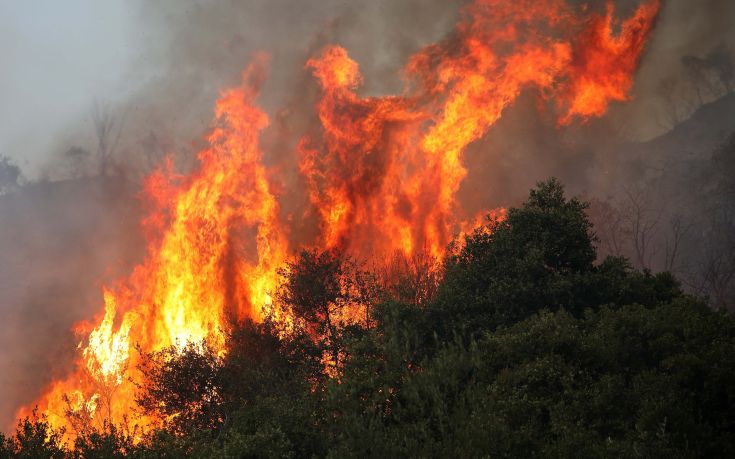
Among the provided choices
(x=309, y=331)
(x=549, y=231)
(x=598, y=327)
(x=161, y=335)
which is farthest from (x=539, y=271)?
(x=161, y=335)

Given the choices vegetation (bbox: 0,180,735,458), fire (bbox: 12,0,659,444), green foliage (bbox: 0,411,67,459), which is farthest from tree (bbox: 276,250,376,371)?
green foliage (bbox: 0,411,67,459)

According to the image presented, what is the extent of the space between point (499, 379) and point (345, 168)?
3711cm

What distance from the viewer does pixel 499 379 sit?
853 inches

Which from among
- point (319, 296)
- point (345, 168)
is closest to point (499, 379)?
point (319, 296)

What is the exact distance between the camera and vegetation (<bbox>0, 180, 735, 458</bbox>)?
17.6 meters

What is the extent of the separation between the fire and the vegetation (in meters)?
16.8

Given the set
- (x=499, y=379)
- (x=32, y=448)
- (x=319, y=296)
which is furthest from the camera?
(x=319, y=296)

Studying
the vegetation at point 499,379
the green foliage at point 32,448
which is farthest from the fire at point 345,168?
the green foliage at point 32,448

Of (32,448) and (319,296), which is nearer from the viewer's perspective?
(32,448)

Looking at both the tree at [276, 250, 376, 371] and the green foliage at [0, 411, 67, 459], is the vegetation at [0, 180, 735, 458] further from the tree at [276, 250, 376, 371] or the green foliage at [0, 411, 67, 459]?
the tree at [276, 250, 376, 371]

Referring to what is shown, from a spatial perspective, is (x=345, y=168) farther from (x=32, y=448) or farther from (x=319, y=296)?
(x=32, y=448)

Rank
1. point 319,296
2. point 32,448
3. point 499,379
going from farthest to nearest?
1. point 319,296
2. point 32,448
3. point 499,379

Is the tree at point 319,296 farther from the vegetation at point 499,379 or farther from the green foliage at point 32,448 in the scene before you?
the green foliage at point 32,448

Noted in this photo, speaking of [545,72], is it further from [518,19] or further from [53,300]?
[53,300]
